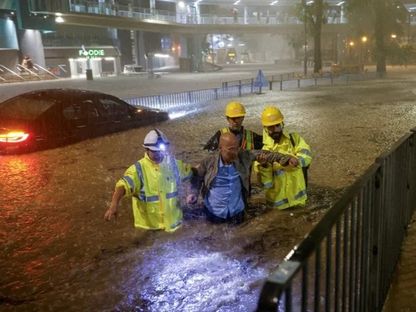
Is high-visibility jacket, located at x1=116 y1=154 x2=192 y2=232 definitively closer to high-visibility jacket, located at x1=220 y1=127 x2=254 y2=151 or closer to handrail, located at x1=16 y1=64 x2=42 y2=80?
high-visibility jacket, located at x1=220 y1=127 x2=254 y2=151

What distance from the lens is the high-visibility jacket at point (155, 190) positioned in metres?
4.76

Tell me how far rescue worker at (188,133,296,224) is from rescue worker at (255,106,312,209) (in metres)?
0.29

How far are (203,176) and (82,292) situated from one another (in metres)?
1.84

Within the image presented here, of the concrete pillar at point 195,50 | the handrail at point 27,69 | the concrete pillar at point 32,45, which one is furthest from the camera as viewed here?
the concrete pillar at point 195,50

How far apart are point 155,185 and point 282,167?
148 centimetres

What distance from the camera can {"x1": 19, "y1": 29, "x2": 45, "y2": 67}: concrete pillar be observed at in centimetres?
3544

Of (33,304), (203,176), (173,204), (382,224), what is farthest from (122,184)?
(382,224)

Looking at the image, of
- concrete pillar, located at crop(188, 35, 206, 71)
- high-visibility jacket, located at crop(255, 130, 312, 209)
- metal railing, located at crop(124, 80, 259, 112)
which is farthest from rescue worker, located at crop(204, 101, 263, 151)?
concrete pillar, located at crop(188, 35, 206, 71)

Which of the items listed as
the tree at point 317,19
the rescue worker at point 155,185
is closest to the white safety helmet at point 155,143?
the rescue worker at point 155,185

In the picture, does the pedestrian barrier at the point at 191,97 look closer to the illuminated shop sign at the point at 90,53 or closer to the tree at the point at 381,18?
the tree at the point at 381,18

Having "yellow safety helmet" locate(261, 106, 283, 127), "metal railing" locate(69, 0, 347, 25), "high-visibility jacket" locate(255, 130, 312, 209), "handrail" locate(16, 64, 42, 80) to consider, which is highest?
"metal railing" locate(69, 0, 347, 25)

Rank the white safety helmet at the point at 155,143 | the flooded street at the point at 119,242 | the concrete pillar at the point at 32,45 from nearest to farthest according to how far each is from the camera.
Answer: the flooded street at the point at 119,242 → the white safety helmet at the point at 155,143 → the concrete pillar at the point at 32,45

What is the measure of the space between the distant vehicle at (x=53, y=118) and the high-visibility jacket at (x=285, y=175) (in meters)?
5.95

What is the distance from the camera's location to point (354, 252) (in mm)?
2627
